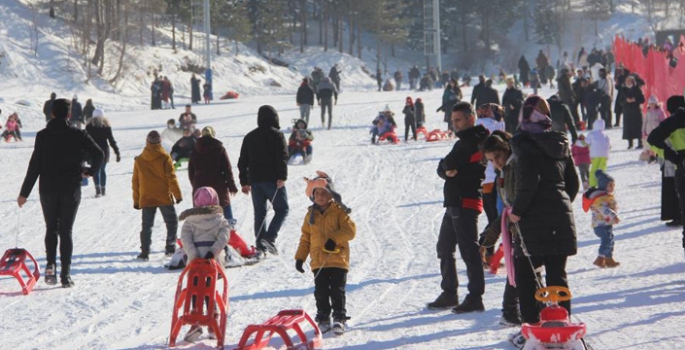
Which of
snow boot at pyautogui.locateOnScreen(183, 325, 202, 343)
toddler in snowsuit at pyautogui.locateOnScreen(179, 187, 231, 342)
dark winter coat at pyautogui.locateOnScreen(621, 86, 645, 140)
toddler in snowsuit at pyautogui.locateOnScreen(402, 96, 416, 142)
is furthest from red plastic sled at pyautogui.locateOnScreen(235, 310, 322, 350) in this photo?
toddler in snowsuit at pyautogui.locateOnScreen(402, 96, 416, 142)

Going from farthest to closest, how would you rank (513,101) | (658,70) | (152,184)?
1. (658,70)
2. (513,101)
3. (152,184)

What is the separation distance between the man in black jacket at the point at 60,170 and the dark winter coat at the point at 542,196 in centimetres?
447

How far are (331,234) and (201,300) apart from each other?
3.34 feet

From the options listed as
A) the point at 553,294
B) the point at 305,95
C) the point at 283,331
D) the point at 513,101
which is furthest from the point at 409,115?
the point at 553,294

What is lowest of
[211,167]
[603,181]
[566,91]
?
[603,181]

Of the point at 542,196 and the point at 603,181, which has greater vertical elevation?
the point at 542,196

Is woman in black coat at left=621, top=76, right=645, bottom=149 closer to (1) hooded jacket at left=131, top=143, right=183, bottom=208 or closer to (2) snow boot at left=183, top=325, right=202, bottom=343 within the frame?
(1) hooded jacket at left=131, top=143, right=183, bottom=208

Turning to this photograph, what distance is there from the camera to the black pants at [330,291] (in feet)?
25.0

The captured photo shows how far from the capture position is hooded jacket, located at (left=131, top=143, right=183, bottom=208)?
458 inches

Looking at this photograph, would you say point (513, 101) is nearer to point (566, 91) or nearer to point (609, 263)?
point (566, 91)

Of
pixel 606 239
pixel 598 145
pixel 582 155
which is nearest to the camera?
pixel 606 239

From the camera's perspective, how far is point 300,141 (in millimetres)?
21859

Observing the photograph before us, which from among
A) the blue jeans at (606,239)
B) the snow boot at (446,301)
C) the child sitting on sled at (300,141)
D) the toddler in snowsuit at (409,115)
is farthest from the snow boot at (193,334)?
the toddler in snowsuit at (409,115)

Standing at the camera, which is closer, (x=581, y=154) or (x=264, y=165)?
(x=264, y=165)
